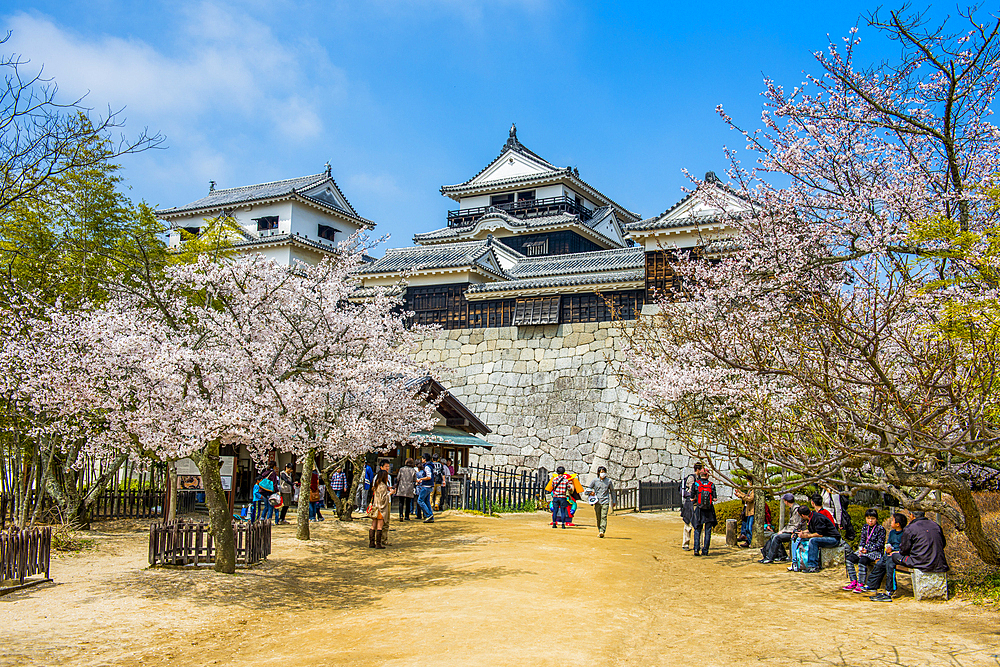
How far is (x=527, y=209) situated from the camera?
42.0 m

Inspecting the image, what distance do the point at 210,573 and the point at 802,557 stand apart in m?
9.07

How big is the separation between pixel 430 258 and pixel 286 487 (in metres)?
17.3

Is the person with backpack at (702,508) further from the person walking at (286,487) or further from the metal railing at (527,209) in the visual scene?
the metal railing at (527,209)

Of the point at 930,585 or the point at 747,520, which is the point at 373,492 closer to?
the point at 747,520

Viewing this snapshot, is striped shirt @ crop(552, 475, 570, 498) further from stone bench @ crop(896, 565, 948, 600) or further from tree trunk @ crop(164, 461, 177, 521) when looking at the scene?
stone bench @ crop(896, 565, 948, 600)

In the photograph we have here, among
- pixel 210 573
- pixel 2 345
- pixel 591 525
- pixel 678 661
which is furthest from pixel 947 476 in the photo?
pixel 2 345

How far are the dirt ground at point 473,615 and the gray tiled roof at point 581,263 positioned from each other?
19.2 metres

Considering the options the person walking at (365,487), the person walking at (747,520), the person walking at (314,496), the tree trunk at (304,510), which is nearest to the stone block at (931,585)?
the person walking at (747,520)

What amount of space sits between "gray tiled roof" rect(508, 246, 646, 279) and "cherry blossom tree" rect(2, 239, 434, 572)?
1800 cm

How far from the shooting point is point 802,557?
1135cm

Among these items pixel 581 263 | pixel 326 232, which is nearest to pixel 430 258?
pixel 581 263

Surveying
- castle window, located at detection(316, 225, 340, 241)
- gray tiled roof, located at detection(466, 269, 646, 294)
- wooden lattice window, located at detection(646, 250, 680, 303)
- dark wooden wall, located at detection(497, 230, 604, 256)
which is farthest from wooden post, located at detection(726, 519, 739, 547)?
castle window, located at detection(316, 225, 340, 241)

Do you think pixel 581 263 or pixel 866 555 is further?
pixel 581 263

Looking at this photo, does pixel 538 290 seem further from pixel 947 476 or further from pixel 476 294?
pixel 947 476
